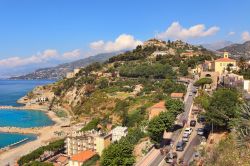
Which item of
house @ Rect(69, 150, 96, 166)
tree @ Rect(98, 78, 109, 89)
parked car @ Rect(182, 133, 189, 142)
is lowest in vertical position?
house @ Rect(69, 150, 96, 166)

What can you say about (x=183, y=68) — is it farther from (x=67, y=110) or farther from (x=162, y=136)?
(x=162, y=136)

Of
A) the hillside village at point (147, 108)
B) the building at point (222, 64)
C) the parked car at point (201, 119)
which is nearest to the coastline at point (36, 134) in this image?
the hillside village at point (147, 108)

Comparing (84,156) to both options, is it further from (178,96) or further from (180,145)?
(178,96)

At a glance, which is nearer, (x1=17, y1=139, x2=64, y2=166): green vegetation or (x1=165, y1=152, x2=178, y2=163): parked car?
(x1=165, y1=152, x2=178, y2=163): parked car

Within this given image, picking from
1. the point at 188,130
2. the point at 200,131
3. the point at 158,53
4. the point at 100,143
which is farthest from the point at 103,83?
the point at 200,131

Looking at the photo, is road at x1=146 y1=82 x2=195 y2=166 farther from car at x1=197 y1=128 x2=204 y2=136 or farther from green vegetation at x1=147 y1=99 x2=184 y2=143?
car at x1=197 y1=128 x2=204 y2=136

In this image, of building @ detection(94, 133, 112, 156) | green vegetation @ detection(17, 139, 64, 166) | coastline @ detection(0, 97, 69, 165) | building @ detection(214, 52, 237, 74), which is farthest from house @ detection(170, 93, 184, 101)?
coastline @ detection(0, 97, 69, 165)
